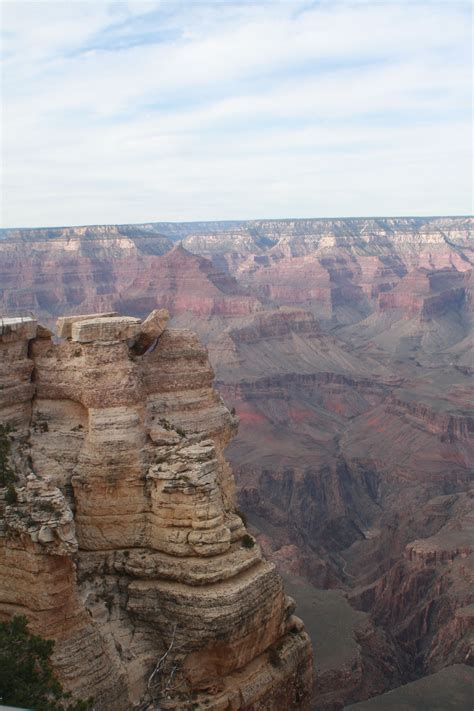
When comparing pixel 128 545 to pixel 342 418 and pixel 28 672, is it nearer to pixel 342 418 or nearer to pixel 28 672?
pixel 28 672

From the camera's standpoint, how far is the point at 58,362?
80.1ft

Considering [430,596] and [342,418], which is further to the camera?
[342,418]

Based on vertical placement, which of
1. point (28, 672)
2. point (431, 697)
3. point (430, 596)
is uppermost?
point (28, 672)

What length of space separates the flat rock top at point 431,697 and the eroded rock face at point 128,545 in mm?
10957

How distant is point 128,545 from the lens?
2288 cm

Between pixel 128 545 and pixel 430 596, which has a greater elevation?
pixel 128 545

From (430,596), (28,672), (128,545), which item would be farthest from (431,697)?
(28,672)

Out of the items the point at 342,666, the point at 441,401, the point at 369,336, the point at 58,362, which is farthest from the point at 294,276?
the point at 58,362

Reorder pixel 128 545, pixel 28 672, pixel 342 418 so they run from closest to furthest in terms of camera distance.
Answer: pixel 28 672 → pixel 128 545 → pixel 342 418

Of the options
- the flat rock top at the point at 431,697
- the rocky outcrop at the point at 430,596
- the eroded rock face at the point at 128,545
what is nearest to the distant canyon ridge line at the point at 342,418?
the rocky outcrop at the point at 430,596

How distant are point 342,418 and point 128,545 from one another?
85.1 meters

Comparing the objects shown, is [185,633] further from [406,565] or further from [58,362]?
[406,565]

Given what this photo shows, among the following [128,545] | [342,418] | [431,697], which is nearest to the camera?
[128,545]

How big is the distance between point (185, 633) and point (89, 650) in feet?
9.17
